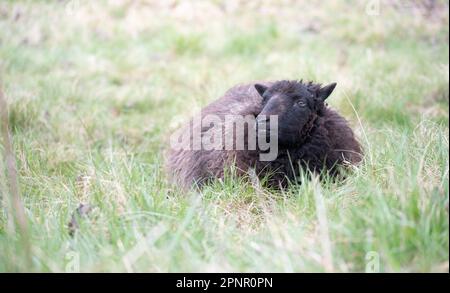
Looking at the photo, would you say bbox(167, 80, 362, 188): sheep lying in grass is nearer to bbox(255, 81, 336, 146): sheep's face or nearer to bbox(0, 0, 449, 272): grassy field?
bbox(255, 81, 336, 146): sheep's face

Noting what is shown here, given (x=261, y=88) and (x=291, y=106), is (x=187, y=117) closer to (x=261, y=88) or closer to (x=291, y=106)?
(x=261, y=88)

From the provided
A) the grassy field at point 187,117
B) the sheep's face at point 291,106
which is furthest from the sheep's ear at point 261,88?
the grassy field at point 187,117

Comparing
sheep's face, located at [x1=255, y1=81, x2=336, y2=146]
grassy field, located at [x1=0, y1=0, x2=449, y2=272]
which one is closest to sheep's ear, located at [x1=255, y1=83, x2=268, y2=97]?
sheep's face, located at [x1=255, y1=81, x2=336, y2=146]

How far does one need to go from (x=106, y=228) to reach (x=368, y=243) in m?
1.44

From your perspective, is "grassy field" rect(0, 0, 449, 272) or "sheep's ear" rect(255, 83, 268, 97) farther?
"sheep's ear" rect(255, 83, 268, 97)

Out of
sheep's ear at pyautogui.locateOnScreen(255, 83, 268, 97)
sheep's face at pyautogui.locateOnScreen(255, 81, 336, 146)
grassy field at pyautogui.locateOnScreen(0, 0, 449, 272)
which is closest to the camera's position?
grassy field at pyautogui.locateOnScreen(0, 0, 449, 272)

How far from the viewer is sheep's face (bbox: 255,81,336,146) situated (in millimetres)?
3904

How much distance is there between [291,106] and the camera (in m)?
3.97

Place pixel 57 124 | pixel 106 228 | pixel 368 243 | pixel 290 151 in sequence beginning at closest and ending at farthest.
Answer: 1. pixel 368 243
2. pixel 106 228
3. pixel 290 151
4. pixel 57 124

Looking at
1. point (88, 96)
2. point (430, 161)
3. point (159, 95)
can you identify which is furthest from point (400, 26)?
point (430, 161)

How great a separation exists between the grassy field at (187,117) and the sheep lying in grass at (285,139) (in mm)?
231

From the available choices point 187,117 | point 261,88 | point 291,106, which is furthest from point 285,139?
point 187,117
